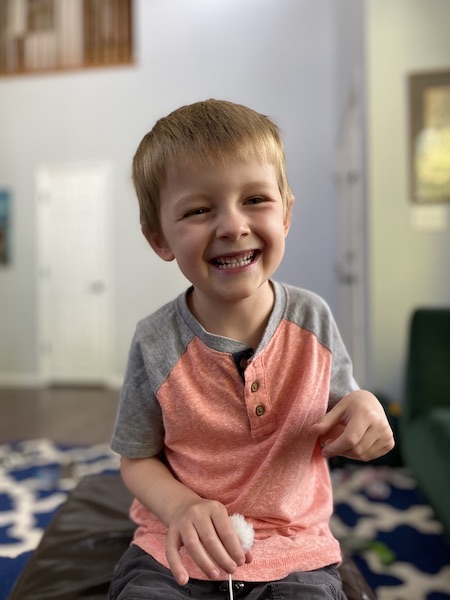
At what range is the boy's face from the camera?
757 millimetres

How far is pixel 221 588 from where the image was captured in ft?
2.57

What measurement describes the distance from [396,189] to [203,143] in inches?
98.4

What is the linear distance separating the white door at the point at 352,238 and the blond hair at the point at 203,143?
2547 millimetres

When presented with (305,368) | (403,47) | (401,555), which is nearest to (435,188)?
(403,47)

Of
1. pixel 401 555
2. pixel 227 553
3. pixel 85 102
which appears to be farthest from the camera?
pixel 85 102

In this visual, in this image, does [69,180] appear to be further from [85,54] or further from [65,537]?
[65,537]

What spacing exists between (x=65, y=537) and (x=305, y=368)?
0.77 metres

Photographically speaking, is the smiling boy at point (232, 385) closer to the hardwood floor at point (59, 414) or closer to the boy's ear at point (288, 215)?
the boy's ear at point (288, 215)

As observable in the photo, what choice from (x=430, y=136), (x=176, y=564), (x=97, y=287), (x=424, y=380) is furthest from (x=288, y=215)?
(x=97, y=287)

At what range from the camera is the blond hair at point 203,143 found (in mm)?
765

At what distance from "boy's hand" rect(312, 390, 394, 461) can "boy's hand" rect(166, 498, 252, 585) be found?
0.57 ft

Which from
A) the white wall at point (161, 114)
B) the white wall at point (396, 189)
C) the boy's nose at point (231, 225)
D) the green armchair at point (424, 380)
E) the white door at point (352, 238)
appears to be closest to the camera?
the boy's nose at point (231, 225)

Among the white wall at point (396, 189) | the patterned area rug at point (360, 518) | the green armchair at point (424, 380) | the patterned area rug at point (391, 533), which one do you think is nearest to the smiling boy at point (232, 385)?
the patterned area rug at point (360, 518)

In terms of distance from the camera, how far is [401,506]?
7.39 ft
